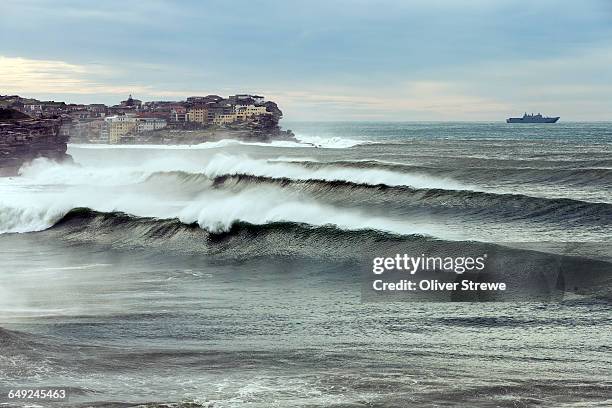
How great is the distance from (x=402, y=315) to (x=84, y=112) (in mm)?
145923

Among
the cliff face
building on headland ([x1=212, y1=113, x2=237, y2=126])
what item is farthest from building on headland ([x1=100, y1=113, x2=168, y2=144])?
the cliff face

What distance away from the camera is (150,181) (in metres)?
43.4

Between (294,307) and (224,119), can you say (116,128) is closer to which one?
(224,119)

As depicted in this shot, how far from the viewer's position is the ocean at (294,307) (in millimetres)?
9352

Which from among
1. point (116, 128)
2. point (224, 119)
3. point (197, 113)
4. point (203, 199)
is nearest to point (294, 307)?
point (203, 199)

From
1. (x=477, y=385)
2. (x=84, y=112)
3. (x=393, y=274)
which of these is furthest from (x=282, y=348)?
(x=84, y=112)

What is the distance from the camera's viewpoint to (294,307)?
1425 centimetres

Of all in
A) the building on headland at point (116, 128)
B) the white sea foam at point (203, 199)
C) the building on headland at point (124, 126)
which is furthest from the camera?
the building on headland at point (124, 126)

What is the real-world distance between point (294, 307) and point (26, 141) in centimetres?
5227

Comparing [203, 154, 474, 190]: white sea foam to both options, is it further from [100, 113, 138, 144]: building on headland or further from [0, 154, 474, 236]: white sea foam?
[100, 113, 138, 144]: building on headland

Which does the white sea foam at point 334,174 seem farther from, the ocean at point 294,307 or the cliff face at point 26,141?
the cliff face at point 26,141

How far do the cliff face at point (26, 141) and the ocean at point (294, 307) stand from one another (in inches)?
1132

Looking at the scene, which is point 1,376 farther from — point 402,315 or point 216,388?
point 402,315

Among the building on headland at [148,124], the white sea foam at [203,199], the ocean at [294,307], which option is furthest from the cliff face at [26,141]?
the building on headland at [148,124]
